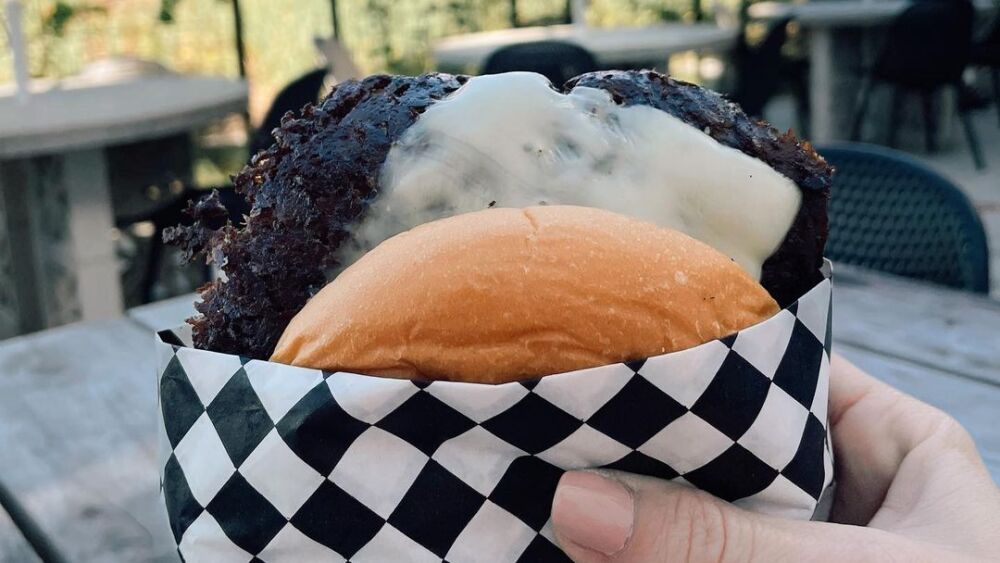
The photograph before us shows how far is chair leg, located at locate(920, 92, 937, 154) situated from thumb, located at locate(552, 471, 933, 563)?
6638 millimetres

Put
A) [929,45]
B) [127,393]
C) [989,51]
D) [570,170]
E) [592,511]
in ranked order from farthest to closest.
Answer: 1. [989,51]
2. [929,45]
3. [127,393]
4. [570,170]
5. [592,511]

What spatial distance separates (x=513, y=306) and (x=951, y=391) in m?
0.73

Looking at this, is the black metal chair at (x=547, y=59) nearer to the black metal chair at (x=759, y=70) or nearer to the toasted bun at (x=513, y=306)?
the black metal chair at (x=759, y=70)

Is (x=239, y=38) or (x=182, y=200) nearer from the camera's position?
(x=182, y=200)

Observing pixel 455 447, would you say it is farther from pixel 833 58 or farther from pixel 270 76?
pixel 270 76

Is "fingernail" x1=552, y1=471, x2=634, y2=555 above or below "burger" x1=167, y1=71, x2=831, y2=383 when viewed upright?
below

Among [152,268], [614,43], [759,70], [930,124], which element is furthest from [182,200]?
[930,124]

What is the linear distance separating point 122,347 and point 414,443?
904 millimetres

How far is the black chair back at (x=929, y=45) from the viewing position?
567 cm

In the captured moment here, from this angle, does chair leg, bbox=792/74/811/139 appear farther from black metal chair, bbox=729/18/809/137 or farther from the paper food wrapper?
the paper food wrapper

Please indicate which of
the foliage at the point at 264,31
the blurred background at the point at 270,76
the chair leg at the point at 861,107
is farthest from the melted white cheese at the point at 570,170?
the chair leg at the point at 861,107

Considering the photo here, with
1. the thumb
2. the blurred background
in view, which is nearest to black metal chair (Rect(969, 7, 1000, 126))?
the blurred background

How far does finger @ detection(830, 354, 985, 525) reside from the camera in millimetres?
806

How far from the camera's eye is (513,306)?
1.93 feet
